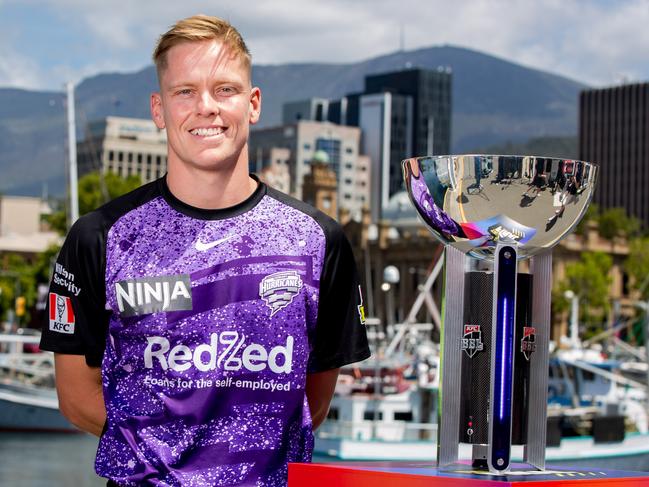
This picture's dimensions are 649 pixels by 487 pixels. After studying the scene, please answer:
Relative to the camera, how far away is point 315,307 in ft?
13.3

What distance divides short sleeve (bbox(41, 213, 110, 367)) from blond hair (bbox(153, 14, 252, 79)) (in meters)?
0.53

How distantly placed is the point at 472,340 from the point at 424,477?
1.85 feet

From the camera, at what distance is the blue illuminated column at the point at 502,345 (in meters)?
3.74

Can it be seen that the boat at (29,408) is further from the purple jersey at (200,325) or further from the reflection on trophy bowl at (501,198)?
the reflection on trophy bowl at (501,198)

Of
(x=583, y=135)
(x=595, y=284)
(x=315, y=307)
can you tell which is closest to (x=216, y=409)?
(x=315, y=307)

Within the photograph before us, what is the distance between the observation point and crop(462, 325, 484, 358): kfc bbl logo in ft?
12.5

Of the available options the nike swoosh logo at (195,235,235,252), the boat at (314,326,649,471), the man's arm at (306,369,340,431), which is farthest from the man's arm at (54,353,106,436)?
the boat at (314,326,649,471)

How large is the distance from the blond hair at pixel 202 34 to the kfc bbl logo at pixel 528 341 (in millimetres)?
1095

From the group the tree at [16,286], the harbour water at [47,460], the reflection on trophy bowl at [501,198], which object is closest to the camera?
the reflection on trophy bowl at [501,198]

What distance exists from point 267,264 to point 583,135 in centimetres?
15093

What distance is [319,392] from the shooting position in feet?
14.0

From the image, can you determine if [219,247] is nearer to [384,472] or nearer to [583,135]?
[384,472]

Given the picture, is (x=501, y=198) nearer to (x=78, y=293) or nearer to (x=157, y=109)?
(x=157, y=109)

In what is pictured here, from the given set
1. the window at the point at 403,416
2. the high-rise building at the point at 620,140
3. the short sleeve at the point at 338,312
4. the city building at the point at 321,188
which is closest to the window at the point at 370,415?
the window at the point at 403,416
